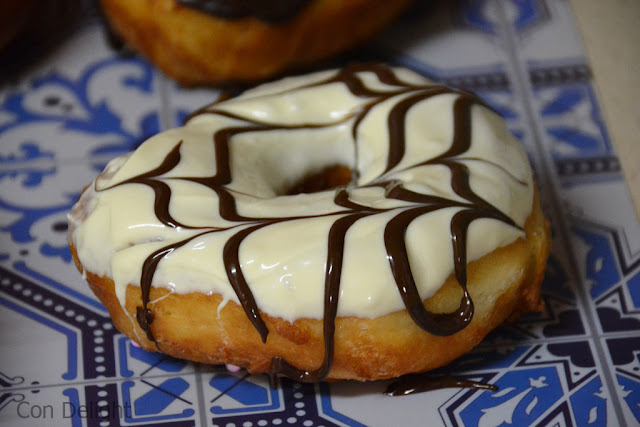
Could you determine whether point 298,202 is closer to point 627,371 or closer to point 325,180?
point 325,180

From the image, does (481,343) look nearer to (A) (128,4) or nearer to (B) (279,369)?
(B) (279,369)

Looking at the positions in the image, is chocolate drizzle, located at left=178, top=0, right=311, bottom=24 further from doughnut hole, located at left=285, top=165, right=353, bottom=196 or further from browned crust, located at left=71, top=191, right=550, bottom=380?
browned crust, located at left=71, top=191, right=550, bottom=380

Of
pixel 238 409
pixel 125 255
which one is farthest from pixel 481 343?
pixel 125 255

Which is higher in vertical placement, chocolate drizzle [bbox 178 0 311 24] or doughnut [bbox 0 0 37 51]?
doughnut [bbox 0 0 37 51]

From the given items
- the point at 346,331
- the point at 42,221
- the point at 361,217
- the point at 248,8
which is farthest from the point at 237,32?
the point at 346,331

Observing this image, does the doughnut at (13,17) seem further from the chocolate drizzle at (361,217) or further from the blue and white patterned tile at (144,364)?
the blue and white patterned tile at (144,364)

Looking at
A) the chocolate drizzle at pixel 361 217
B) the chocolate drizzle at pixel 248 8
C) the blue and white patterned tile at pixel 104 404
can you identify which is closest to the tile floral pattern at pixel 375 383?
the blue and white patterned tile at pixel 104 404

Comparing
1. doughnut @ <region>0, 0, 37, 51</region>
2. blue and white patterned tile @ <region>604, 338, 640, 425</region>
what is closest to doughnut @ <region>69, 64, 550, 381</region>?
blue and white patterned tile @ <region>604, 338, 640, 425</region>
